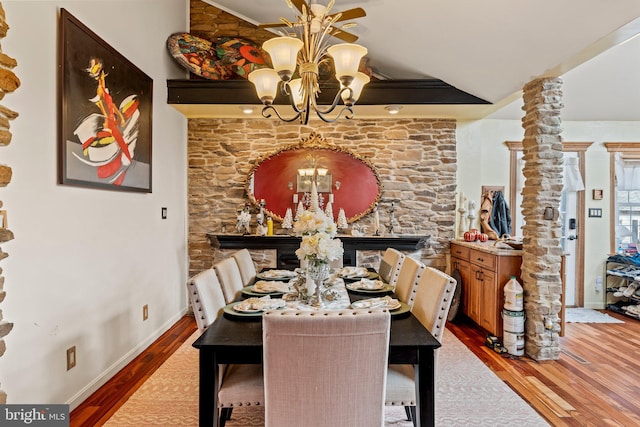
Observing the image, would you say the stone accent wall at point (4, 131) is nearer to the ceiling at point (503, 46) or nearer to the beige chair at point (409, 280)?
the beige chair at point (409, 280)

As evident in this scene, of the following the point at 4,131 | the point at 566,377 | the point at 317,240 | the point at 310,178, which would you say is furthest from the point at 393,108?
the point at 4,131

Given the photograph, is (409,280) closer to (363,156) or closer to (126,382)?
(126,382)

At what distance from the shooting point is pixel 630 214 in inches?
197

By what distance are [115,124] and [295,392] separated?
8.06 feet

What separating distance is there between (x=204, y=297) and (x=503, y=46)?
298 cm

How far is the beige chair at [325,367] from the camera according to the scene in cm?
140

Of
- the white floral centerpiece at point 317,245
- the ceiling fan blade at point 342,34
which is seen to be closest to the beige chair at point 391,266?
the white floral centerpiece at point 317,245

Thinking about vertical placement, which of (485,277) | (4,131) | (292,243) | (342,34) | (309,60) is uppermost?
(342,34)

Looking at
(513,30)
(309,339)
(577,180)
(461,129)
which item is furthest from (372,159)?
(309,339)

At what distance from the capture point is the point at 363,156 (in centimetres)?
463

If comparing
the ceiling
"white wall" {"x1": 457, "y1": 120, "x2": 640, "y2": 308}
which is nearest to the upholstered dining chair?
the ceiling

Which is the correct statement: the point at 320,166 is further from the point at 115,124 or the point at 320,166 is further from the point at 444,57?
the point at 115,124

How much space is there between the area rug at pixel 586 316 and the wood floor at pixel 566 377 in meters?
0.32

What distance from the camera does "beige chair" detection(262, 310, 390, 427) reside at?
1401mm
